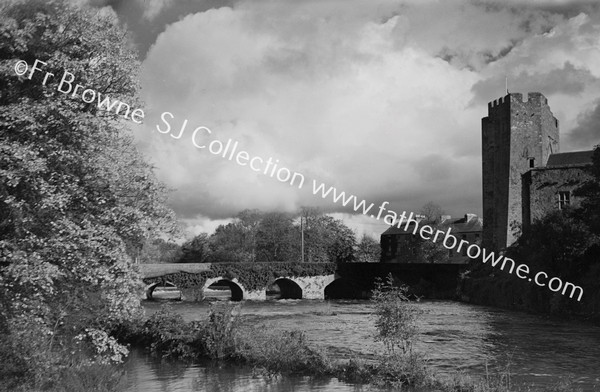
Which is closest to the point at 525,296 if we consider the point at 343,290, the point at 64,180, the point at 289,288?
the point at 343,290

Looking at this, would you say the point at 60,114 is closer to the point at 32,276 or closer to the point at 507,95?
the point at 32,276

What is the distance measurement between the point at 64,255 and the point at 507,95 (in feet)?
153

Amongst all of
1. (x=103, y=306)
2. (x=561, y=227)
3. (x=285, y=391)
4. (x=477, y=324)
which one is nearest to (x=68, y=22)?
(x=103, y=306)

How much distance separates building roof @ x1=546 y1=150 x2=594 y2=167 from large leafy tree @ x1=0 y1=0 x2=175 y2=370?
136 feet

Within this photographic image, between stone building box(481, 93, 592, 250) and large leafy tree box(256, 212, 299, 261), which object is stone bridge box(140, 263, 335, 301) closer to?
stone building box(481, 93, 592, 250)

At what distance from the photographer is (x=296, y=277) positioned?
54.9 m

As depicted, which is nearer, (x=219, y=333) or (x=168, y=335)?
(x=219, y=333)

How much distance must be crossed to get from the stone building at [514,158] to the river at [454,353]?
1761 centimetres

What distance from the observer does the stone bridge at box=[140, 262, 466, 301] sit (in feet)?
165

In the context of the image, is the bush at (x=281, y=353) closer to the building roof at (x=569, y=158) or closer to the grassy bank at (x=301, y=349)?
the grassy bank at (x=301, y=349)

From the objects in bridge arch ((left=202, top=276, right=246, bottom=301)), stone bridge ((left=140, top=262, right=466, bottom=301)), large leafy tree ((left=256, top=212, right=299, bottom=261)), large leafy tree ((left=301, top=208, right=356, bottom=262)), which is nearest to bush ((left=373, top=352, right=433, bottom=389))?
stone bridge ((left=140, top=262, right=466, bottom=301))

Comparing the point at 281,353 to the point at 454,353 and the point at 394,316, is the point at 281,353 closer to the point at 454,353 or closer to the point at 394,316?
the point at 394,316

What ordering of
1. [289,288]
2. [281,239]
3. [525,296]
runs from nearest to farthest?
1. [525,296]
2. [289,288]
3. [281,239]

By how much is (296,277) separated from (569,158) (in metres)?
25.4
